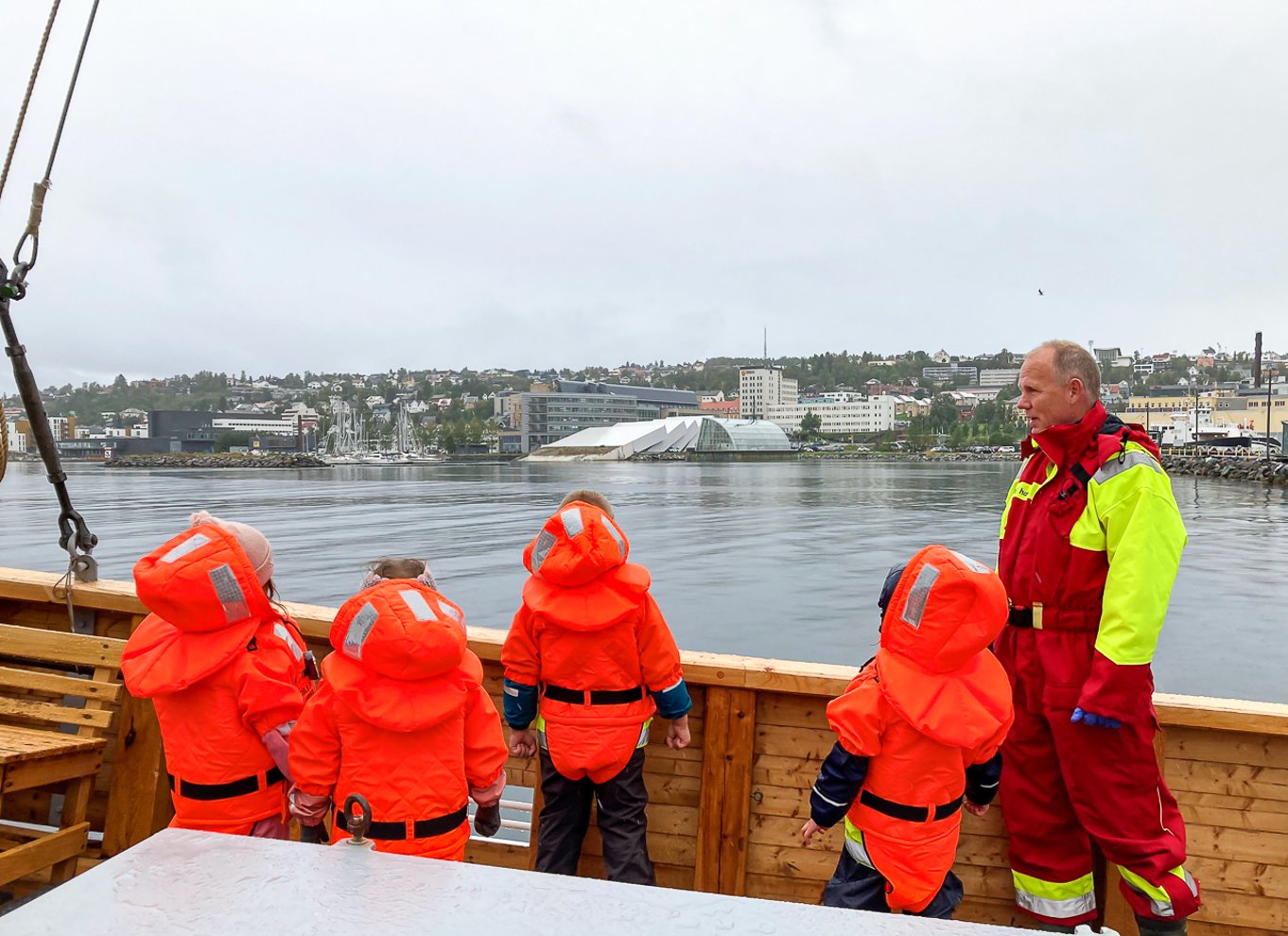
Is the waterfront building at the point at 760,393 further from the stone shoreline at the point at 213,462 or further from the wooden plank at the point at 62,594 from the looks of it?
the wooden plank at the point at 62,594

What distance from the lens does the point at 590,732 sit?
263 centimetres

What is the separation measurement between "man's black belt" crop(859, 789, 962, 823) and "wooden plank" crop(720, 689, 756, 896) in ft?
2.15

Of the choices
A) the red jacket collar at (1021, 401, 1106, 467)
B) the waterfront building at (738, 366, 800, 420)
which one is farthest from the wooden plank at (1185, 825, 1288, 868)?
the waterfront building at (738, 366, 800, 420)

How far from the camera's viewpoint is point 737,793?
9.43 feet

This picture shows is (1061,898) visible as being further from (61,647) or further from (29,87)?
(29,87)

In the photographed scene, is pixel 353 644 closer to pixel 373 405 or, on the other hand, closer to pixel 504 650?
pixel 504 650

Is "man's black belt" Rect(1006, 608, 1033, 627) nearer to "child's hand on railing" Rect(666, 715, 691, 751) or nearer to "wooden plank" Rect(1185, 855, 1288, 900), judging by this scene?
"wooden plank" Rect(1185, 855, 1288, 900)

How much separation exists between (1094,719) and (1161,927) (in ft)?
2.08

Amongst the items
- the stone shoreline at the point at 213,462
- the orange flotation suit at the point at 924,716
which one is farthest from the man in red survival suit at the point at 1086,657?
the stone shoreline at the point at 213,462

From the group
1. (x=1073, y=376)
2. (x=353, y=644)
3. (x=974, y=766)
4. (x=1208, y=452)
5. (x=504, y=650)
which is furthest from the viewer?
(x=1208, y=452)

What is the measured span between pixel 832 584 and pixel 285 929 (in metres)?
13.7

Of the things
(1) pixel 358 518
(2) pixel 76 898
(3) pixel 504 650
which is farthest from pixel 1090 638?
(1) pixel 358 518

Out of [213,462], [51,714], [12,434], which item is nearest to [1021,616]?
[51,714]

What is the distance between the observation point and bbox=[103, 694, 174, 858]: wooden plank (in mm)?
3033
